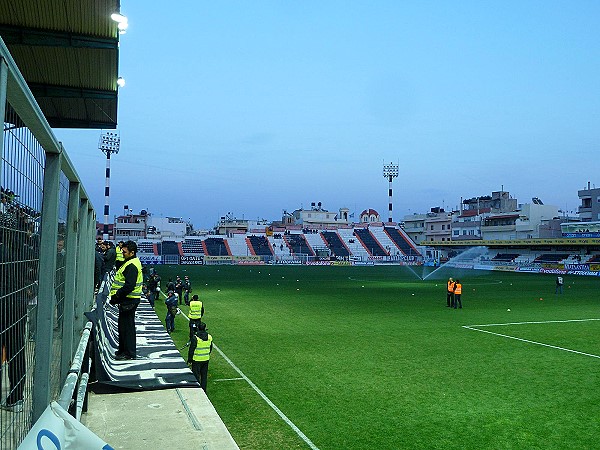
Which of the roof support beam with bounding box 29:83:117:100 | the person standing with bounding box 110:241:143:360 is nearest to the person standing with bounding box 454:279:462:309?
the roof support beam with bounding box 29:83:117:100

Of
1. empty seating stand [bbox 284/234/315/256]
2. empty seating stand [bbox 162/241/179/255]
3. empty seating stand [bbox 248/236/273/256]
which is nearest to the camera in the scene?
empty seating stand [bbox 162/241/179/255]

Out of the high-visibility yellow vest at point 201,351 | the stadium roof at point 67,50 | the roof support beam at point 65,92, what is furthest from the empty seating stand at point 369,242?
the high-visibility yellow vest at point 201,351

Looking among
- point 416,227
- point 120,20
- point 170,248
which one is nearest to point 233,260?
point 170,248

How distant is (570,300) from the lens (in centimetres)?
2872

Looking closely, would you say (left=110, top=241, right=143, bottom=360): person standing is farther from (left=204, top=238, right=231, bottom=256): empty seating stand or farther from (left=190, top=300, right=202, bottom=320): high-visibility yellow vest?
(left=204, top=238, right=231, bottom=256): empty seating stand

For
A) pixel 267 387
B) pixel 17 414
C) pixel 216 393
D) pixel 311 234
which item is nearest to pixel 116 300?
pixel 216 393

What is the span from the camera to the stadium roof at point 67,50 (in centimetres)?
1005

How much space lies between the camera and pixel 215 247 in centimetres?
8662

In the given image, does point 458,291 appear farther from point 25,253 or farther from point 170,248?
point 170,248

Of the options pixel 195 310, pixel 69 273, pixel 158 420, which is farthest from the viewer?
pixel 195 310

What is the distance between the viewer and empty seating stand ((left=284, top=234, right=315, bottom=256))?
8981 centimetres

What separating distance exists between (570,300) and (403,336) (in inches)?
666

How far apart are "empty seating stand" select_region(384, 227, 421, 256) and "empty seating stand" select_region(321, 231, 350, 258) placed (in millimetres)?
10295

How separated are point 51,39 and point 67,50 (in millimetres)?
1094
